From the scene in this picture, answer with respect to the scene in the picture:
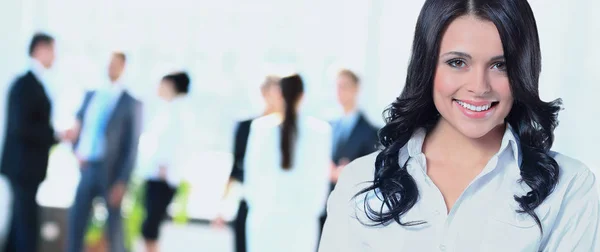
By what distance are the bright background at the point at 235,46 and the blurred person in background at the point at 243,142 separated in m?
1.59

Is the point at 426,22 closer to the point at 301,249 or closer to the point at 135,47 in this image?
the point at 301,249

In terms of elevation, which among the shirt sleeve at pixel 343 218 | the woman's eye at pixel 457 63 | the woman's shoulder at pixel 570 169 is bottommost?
the shirt sleeve at pixel 343 218

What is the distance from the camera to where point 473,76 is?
1424mm

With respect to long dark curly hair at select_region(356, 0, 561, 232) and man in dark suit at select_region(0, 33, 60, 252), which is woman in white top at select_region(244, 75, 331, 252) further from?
long dark curly hair at select_region(356, 0, 561, 232)

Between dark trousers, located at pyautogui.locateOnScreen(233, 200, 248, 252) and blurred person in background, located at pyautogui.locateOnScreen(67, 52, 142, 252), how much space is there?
94cm

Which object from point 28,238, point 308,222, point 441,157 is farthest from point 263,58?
point 441,157

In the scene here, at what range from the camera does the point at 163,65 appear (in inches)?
297

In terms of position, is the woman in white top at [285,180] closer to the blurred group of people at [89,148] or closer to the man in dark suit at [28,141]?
the blurred group of people at [89,148]

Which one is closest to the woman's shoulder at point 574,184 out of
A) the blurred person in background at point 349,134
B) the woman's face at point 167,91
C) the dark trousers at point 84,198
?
the blurred person in background at point 349,134

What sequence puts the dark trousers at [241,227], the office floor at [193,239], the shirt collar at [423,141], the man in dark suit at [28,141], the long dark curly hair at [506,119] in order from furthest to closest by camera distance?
the office floor at [193,239] → the man in dark suit at [28,141] → the dark trousers at [241,227] → the shirt collar at [423,141] → the long dark curly hair at [506,119]

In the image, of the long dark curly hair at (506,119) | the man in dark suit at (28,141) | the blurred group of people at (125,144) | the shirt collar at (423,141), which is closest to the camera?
the long dark curly hair at (506,119)

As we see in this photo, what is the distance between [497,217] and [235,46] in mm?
6079

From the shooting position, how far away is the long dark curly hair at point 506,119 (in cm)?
141

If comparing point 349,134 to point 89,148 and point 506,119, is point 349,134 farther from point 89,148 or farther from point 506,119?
point 506,119
